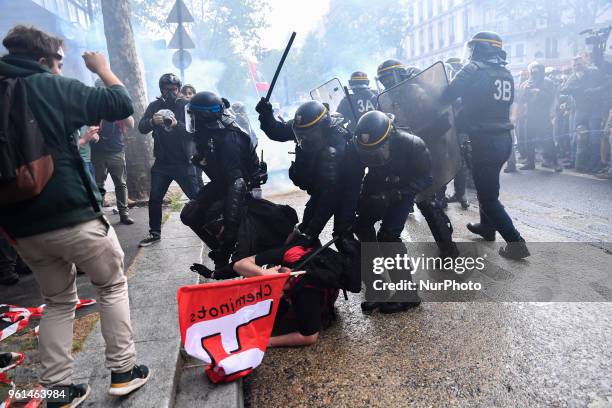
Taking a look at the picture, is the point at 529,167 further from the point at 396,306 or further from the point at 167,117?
the point at 167,117

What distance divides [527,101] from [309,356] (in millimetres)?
8633

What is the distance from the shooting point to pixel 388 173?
3449 millimetres

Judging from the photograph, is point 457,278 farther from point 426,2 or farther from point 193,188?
point 426,2

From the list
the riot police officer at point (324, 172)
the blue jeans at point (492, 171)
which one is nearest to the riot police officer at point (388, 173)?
the riot police officer at point (324, 172)

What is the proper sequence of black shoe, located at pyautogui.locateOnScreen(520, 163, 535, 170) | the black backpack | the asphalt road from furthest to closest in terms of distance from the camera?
black shoe, located at pyautogui.locateOnScreen(520, 163, 535, 170) → the asphalt road → the black backpack

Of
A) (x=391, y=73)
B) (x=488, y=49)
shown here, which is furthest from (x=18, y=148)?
(x=488, y=49)

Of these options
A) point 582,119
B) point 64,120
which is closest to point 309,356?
point 64,120

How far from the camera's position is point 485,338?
285cm

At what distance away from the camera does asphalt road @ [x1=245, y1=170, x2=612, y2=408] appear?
2.30 meters

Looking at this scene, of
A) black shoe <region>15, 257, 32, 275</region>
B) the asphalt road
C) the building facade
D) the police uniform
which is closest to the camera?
the asphalt road

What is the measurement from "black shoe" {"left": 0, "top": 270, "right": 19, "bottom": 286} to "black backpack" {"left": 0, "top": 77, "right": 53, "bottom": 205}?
8.74 ft

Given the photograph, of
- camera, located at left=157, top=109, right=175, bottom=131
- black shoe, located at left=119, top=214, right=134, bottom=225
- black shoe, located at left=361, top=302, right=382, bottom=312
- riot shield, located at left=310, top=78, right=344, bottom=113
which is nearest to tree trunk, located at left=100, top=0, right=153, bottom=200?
black shoe, located at left=119, top=214, right=134, bottom=225

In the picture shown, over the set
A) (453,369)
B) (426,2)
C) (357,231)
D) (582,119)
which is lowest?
(453,369)

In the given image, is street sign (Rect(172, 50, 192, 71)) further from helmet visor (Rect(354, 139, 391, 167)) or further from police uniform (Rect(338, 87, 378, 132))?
helmet visor (Rect(354, 139, 391, 167))
